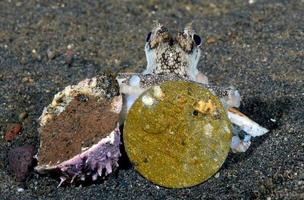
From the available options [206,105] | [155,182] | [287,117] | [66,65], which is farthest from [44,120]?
[287,117]

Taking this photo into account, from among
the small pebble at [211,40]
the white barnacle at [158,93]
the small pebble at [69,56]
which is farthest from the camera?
the small pebble at [211,40]

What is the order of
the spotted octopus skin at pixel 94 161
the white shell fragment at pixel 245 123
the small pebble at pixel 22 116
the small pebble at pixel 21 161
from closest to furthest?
the spotted octopus skin at pixel 94 161
the small pebble at pixel 21 161
the white shell fragment at pixel 245 123
the small pebble at pixel 22 116

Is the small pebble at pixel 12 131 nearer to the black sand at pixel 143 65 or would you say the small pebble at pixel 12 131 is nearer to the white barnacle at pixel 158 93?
the black sand at pixel 143 65

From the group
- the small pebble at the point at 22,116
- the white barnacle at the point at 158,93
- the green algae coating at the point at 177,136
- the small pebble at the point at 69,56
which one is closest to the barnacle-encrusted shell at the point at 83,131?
the green algae coating at the point at 177,136

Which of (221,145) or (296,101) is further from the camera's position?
(296,101)

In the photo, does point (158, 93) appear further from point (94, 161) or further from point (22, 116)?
point (22, 116)

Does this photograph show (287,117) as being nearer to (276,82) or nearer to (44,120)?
(276,82)
